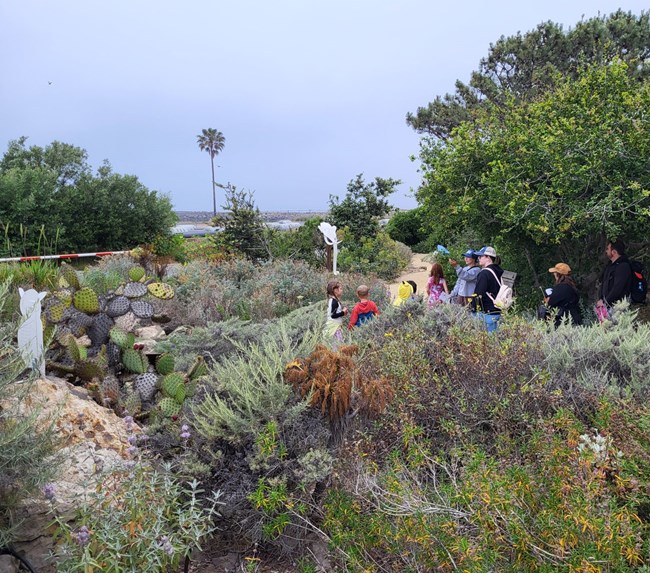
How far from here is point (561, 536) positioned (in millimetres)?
2193

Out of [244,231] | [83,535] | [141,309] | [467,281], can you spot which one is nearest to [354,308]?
[467,281]

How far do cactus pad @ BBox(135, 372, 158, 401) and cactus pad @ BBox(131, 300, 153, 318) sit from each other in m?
1.64

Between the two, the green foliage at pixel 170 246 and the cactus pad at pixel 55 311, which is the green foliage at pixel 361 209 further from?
the cactus pad at pixel 55 311

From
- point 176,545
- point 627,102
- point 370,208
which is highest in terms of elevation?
point 627,102

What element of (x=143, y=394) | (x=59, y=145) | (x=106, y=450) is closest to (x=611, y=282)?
(x=143, y=394)

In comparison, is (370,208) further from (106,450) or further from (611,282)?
(106,450)

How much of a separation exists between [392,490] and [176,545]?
103cm

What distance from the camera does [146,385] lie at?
5082 millimetres

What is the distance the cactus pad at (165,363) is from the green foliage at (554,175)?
4.99 metres

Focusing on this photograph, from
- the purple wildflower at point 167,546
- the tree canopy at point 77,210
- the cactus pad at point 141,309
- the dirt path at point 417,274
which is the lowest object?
the dirt path at point 417,274

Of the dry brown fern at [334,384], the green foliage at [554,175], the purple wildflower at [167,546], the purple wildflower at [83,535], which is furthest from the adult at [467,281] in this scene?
the purple wildflower at [83,535]

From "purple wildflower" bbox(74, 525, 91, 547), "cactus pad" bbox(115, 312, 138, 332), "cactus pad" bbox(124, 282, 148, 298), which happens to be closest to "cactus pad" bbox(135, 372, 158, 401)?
"cactus pad" bbox(115, 312, 138, 332)

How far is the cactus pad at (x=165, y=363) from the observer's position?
5.48 m

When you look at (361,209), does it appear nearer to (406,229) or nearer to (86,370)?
(406,229)
